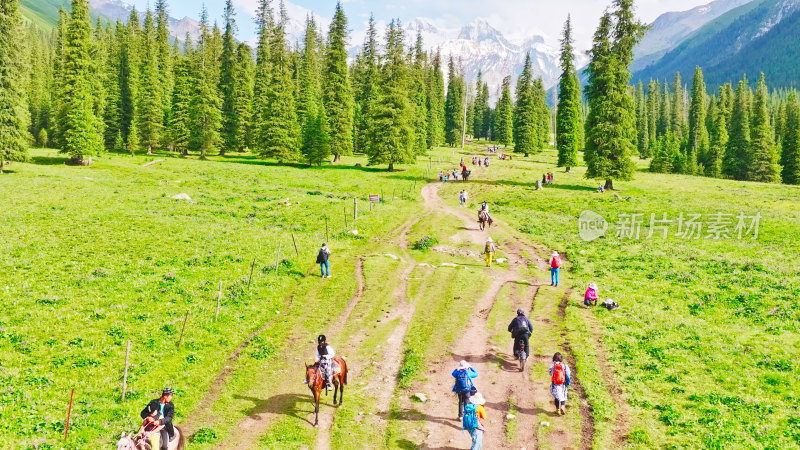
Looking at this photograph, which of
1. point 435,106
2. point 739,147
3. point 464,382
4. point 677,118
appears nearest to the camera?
point 464,382

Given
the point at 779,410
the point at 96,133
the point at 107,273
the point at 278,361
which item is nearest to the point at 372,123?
the point at 96,133

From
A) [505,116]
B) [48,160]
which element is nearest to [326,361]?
[48,160]

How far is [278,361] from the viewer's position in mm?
18359

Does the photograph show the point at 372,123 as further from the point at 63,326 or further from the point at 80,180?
the point at 63,326

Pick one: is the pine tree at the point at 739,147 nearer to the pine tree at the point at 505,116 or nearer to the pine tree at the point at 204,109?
the pine tree at the point at 505,116

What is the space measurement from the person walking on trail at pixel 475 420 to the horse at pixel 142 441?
7.63m

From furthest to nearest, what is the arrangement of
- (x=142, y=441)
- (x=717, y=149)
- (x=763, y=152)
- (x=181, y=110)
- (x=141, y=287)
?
(x=717, y=149) < (x=763, y=152) < (x=181, y=110) < (x=141, y=287) < (x=142, y=441)

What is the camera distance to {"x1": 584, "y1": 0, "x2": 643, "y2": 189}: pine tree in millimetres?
55750

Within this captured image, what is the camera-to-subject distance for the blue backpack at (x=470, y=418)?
42.8 ft

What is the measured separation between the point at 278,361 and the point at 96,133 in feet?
193

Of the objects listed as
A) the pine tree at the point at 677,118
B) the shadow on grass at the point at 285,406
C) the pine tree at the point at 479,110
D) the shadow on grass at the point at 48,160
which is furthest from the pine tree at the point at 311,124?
the pine tree at the point at 677,118

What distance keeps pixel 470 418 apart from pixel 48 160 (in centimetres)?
7240

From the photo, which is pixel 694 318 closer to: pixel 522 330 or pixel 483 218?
pixel 522 330

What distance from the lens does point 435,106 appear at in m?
111
